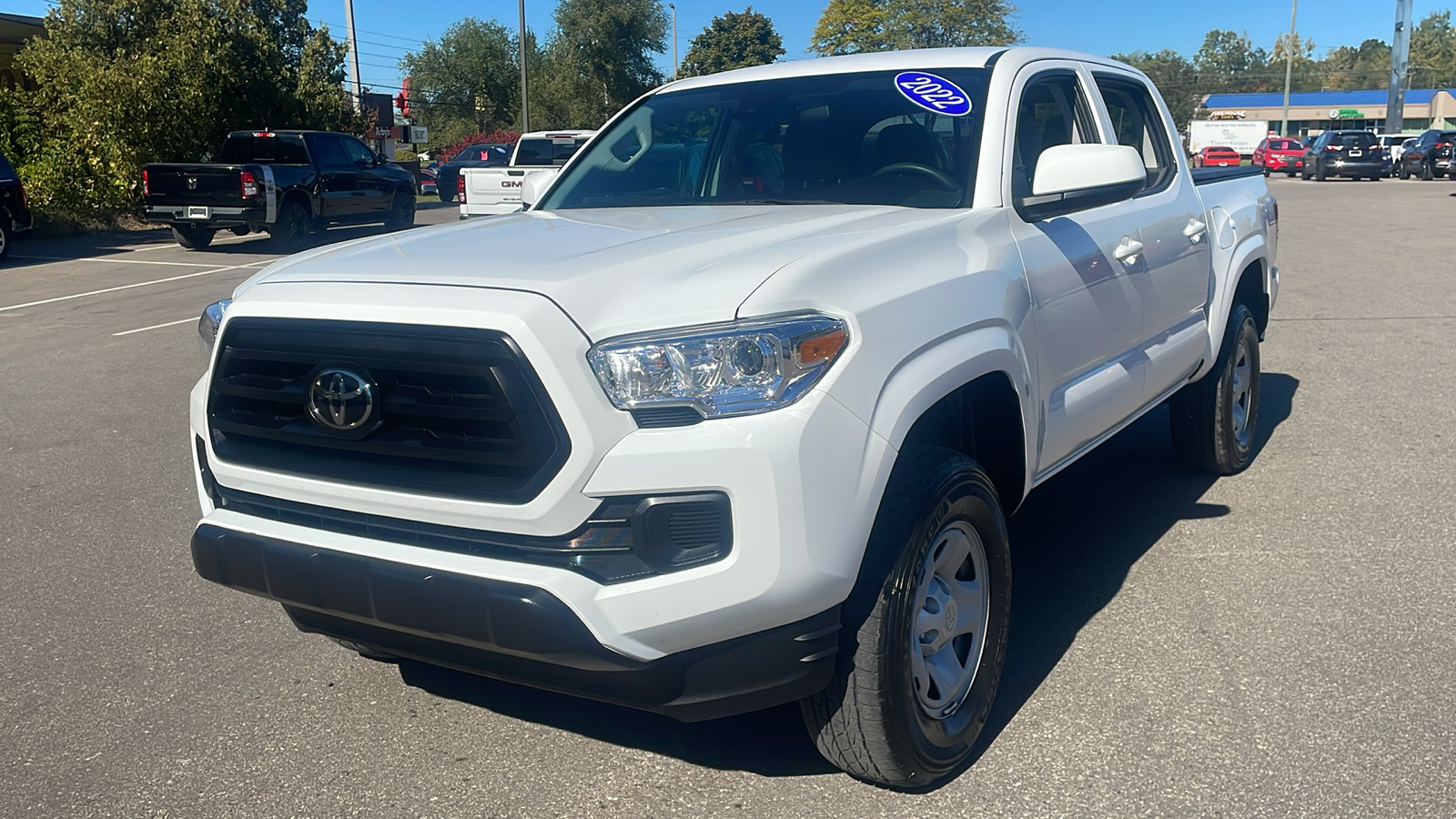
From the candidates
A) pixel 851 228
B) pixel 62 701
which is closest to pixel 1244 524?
pixel 851 228

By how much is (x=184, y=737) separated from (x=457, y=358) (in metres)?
1.55

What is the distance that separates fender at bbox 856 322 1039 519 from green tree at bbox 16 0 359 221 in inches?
907

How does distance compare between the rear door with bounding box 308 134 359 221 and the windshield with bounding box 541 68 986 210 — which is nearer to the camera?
the windshield with bounding box 541 68 986 210

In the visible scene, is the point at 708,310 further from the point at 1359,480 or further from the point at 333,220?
the point at 333,220

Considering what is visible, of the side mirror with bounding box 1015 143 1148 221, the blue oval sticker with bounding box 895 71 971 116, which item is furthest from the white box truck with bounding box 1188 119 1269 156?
the side mirror with bounding box 1015 143 1148 221

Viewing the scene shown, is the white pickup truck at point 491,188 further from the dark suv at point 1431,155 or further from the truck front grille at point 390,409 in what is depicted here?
the dark suv at point 1431,155

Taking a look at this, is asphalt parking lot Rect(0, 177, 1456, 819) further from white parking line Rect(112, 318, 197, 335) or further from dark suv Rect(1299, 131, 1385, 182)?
dark suv Rect(1299, 131, 1385, 182)

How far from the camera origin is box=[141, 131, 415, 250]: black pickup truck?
1808 centimetres

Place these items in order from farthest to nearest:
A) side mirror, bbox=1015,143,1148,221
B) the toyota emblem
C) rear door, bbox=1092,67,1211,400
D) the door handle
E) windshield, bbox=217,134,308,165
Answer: windshield, bbox=217,134,308,165
rear door, bbox=1092,67,1211,400
the door handle
side mirror, bbox=1015,143,1148,221
the toyota emblem

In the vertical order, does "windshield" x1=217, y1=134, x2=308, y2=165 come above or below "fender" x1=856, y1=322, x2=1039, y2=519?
above

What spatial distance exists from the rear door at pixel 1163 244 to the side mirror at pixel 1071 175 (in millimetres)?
628

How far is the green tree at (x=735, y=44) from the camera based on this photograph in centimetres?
8994

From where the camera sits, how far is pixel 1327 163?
39406 mm

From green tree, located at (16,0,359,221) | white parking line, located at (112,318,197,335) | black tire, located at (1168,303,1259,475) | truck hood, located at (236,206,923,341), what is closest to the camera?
truck hood, located at (236,206,923,341)
